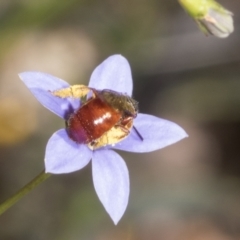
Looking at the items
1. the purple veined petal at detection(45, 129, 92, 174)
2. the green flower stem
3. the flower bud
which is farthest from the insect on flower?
the flower bud

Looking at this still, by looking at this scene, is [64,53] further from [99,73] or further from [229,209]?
[99,73]

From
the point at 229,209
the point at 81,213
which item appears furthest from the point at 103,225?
the point at 229,209

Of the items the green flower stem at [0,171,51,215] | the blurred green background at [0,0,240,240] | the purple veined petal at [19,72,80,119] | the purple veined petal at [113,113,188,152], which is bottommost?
the blurred green background at [0,0,240,240]

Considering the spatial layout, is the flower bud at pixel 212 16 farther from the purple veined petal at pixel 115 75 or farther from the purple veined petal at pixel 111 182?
the purple veined petal at pixel 111 182

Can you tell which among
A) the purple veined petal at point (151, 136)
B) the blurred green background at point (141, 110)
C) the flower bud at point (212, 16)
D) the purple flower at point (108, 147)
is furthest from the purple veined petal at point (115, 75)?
the blurred green background at point (141, 110)

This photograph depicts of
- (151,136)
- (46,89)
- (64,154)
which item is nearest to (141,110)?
(151,136)

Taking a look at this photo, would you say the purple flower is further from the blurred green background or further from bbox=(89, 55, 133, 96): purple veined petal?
the blurred green background
